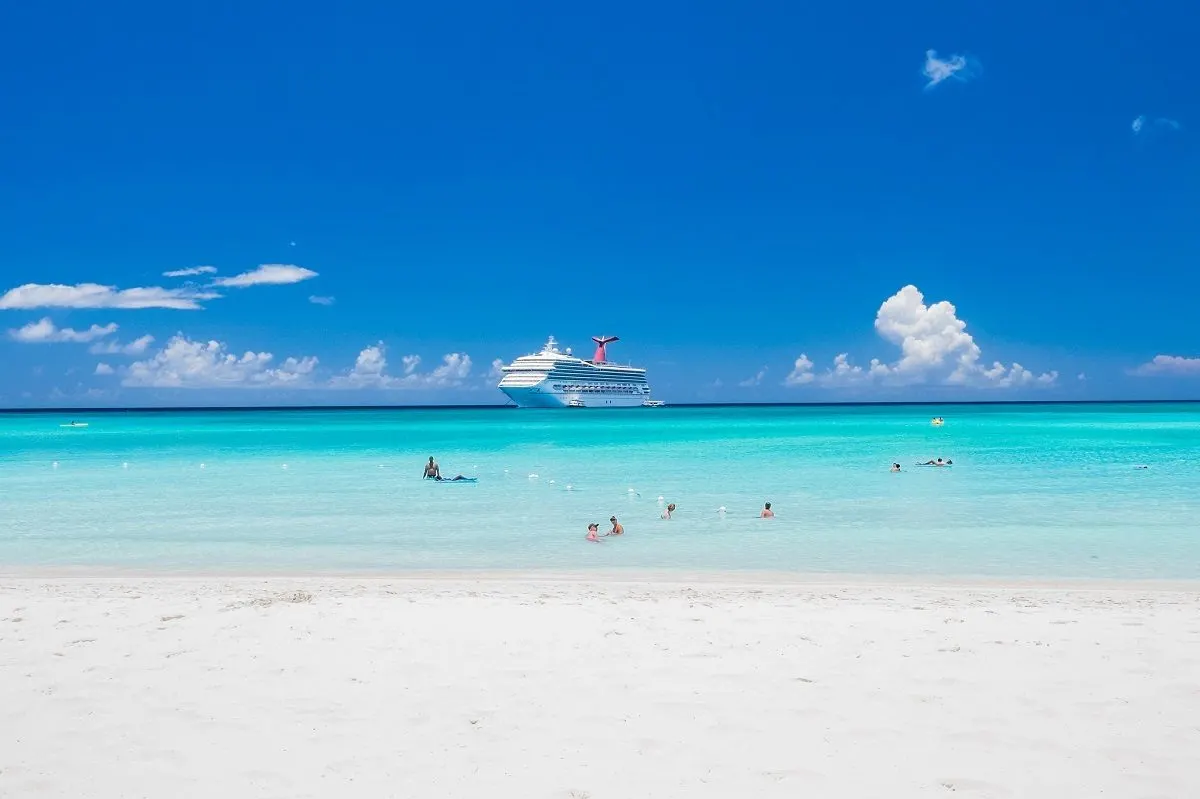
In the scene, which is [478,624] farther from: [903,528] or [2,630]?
[903,528]

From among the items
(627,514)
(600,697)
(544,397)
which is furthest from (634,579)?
(544,397)

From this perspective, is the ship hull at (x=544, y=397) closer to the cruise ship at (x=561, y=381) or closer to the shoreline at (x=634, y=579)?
the cruise ship at (x=561, y=381)

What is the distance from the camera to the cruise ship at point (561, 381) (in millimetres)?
129000

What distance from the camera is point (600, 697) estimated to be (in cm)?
631

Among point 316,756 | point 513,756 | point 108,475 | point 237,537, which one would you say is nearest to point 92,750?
point 316,756

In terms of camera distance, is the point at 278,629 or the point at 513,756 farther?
the point at 278,629

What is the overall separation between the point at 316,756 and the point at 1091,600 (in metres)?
8.83

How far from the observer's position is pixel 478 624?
27.8 ft

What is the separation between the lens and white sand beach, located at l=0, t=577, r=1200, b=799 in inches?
197

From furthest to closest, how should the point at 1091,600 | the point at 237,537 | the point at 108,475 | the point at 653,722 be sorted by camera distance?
the point at 108,475
the point at 237,537
the point at 1091,600
the point at 653,722

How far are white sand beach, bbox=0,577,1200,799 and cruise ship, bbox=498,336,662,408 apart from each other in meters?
119

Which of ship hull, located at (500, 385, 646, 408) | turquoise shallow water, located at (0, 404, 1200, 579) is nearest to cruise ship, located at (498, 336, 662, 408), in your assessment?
ship hull, located at (500, 385, 646, 408)

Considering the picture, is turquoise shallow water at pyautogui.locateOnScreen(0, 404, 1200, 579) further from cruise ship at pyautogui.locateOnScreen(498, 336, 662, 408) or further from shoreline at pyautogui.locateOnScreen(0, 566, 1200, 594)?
cruise ship at pyautogui.locateOnScreen(498, 336, 662, 408)

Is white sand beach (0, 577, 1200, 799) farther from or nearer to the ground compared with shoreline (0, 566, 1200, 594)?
farther from the ground
